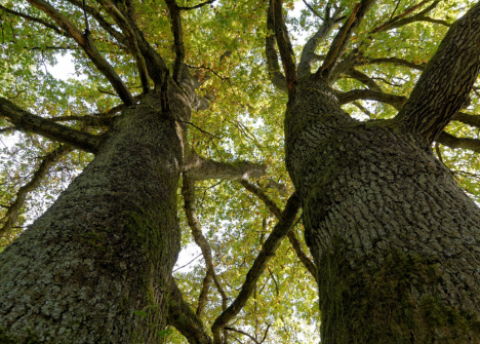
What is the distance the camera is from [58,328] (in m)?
1.15

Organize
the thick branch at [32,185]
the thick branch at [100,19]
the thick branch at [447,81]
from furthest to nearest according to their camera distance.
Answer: the thick branch at [32,185] < the thick branch at [100,19] < the thick branch at [447,81]

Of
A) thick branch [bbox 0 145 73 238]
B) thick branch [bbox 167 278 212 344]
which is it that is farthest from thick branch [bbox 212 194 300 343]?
thick branch [bbox 0 145 73 238]

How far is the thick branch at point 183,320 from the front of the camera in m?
2.85

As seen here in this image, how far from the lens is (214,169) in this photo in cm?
475

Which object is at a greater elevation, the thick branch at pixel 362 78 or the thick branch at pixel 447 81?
the thick branch at pixel 362 78

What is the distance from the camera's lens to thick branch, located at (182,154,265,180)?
418 cm

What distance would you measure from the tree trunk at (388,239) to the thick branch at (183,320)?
1.69 meters

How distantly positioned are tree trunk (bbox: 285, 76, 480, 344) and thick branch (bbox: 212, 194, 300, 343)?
75cm

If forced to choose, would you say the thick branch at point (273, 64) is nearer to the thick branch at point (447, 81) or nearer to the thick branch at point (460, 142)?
the thick branch at point (460, 142)

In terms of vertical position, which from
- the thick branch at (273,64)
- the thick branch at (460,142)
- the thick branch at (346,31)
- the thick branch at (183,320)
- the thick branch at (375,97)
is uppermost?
the thick branch at (273,64)

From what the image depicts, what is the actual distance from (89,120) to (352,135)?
3549 millimetres

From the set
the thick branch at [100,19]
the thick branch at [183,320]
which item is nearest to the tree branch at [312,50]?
the thick branch at [100,19]

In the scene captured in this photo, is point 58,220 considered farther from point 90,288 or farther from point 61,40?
point 61,40

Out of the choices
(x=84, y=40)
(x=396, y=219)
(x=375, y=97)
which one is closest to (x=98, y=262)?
(x=396, y=219)
